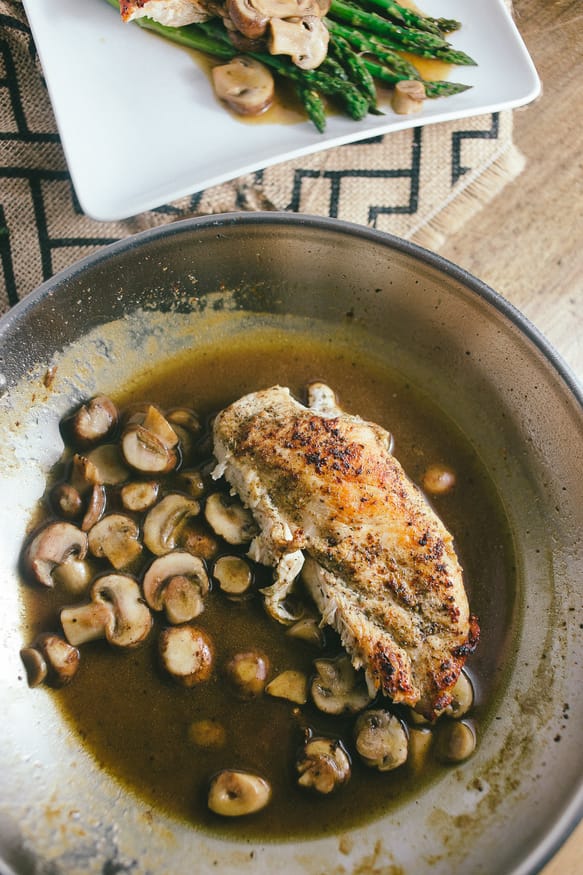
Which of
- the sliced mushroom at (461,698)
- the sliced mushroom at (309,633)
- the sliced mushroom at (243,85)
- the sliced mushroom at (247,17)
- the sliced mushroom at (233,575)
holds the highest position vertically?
the sliced mushroom at (247,17)

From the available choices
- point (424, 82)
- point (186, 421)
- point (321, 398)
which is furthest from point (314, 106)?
point (186, 421)

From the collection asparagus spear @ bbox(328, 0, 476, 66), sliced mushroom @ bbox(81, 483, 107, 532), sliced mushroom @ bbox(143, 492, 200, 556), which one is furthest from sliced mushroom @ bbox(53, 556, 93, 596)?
asparagus spear @ bbox(328, 0, 476, 66)

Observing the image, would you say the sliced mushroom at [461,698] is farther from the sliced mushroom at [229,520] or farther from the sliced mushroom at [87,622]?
the sliced mushroom at [87,622]

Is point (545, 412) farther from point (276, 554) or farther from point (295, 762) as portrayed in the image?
point (295, 762)

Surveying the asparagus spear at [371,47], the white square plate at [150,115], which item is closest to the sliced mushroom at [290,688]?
the white square plate at [150,115]

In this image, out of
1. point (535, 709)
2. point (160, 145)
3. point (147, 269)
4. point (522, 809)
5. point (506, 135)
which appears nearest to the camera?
point (522, 809)

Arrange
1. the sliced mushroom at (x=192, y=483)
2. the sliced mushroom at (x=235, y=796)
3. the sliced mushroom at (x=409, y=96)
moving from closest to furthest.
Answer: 1. the sliced mushroom at (x=235, y=796)
2. the sliced mushroom at (x=192, y=483)
3. the sliced mushroom at (x=409, y=96)

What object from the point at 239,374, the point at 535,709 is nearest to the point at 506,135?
the point at 239,374

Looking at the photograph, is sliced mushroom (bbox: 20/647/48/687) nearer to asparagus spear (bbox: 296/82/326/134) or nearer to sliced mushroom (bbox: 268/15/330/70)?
asparagus spear (bbox: 296/82/326/134)

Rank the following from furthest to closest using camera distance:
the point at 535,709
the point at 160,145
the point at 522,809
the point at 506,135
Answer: the point at 506,135 < the point at 160,145 < the point at 535,709 < the point at 522,809
